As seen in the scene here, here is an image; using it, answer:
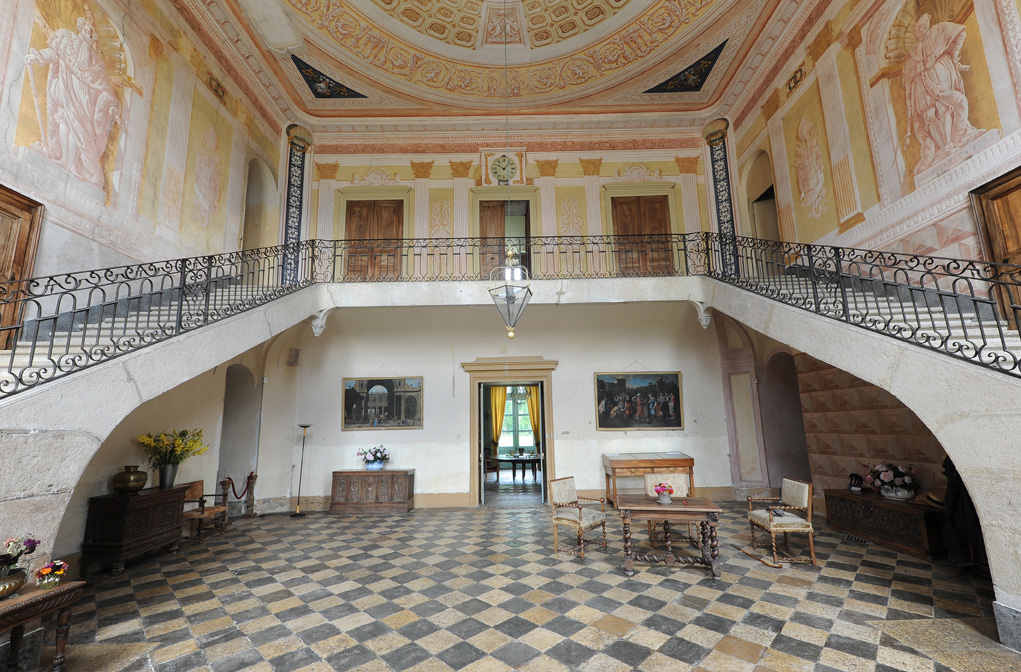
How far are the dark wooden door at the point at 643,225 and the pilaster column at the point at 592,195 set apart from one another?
349 millimetres

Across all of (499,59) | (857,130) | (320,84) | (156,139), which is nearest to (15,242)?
(156,139)

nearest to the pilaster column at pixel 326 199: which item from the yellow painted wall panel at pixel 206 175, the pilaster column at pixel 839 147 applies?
the yellow painted wall panel at pixel 206 175

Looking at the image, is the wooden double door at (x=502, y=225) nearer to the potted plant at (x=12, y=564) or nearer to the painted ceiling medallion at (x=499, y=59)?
the painted ceiling medallion at (x=499, y=59)

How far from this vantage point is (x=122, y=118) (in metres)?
5.75

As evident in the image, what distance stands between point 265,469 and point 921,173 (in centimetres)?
1039

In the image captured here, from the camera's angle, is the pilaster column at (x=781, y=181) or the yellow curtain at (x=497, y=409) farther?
the yellow curtain at (x=497, y=409)

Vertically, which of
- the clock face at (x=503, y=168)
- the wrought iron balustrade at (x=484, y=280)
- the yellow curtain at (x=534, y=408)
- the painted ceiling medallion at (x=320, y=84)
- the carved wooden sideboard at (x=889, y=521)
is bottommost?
the carved wooden sideboard at (x=889, y=521)

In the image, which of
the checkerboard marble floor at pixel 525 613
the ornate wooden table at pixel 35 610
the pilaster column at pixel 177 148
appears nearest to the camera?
the ornate wooden table at pixel 35 610

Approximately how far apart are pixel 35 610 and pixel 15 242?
3.44 meters

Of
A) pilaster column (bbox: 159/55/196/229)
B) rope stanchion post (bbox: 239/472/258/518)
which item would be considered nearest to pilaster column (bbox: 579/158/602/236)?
pilaster column (bbox: 159/55/196/229)

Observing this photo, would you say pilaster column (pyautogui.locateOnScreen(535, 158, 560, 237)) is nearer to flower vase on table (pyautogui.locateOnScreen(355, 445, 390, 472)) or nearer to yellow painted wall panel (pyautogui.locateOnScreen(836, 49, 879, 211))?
yellow painted wall panel (pyautogui.locateOnScreen(836, 49, 879, 211))

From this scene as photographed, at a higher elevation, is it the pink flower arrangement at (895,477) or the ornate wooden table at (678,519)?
the pink flower arrangement at (895,477)

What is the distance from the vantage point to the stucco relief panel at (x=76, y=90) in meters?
4.73

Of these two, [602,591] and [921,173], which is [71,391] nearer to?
[602,591]
